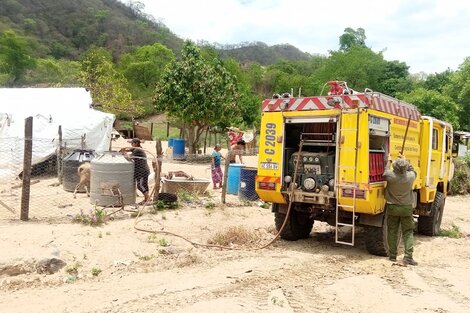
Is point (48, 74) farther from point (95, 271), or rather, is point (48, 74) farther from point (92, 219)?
point (95, 271)

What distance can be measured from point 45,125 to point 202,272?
41.1 feet

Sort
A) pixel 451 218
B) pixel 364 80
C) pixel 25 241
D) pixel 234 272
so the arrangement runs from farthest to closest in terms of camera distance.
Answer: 1. pixel 364 80
2. pixel 451 218
3. pixel 25 241
4. pixel 234 272

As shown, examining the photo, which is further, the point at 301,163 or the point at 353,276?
the point at 301,163

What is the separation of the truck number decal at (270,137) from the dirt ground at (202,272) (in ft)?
5.27

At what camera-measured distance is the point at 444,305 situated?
533 cm

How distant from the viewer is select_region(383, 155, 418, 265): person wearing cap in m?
7.54

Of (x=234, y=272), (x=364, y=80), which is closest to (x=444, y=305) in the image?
(x=234, y=272)

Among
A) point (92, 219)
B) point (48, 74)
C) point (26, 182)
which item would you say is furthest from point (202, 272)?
point (48, 74)

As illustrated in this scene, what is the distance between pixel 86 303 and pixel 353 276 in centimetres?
353

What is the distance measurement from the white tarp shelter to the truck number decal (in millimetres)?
9366

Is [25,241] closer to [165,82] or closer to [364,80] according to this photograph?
[165,82]

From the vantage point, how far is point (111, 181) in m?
9.95

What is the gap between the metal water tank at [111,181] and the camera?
32.5ft

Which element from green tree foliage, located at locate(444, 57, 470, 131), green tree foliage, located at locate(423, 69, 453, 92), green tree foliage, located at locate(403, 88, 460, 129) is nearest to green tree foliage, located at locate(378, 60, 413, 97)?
green tree foliage, located at locate(423, 69, 453, 92)
